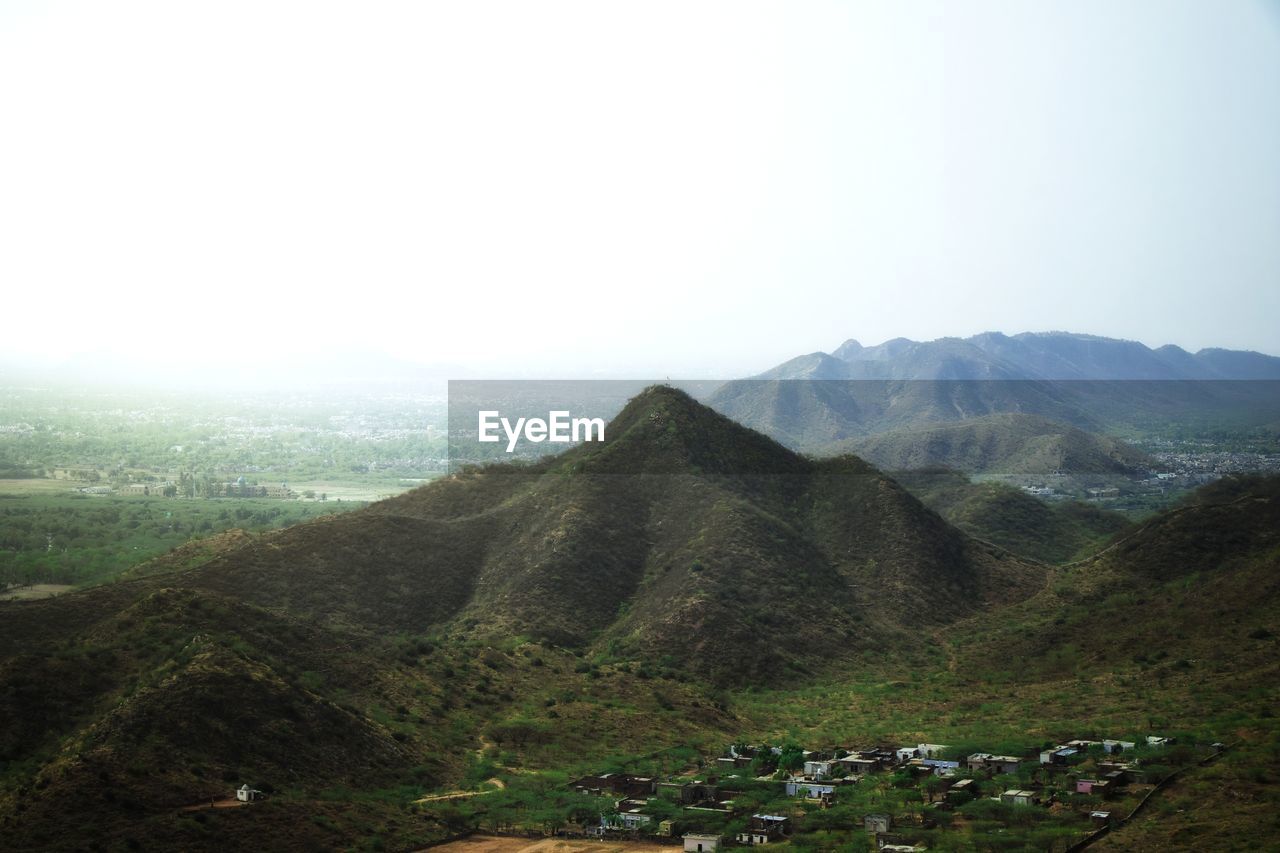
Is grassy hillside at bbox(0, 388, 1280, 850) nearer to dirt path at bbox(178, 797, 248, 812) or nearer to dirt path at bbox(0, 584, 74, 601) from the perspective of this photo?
dirt path at bbox(178, 797, 248, 812)

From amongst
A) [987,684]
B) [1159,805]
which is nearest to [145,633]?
[1159,805]

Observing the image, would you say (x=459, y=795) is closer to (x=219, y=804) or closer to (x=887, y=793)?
(x=219, y=804)

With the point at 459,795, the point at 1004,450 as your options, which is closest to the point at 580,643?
the point at 459,795

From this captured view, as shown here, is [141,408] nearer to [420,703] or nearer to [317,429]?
[317,429]

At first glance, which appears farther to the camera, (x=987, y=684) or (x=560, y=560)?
(x=560, y=560)

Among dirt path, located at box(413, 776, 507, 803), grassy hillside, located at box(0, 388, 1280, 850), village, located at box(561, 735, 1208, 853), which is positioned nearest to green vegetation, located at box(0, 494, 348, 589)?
grassy hillside, located at box(0, 388, 1280, 850)

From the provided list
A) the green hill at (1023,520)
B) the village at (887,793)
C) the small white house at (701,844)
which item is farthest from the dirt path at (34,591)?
the green hill at (1023,520)
